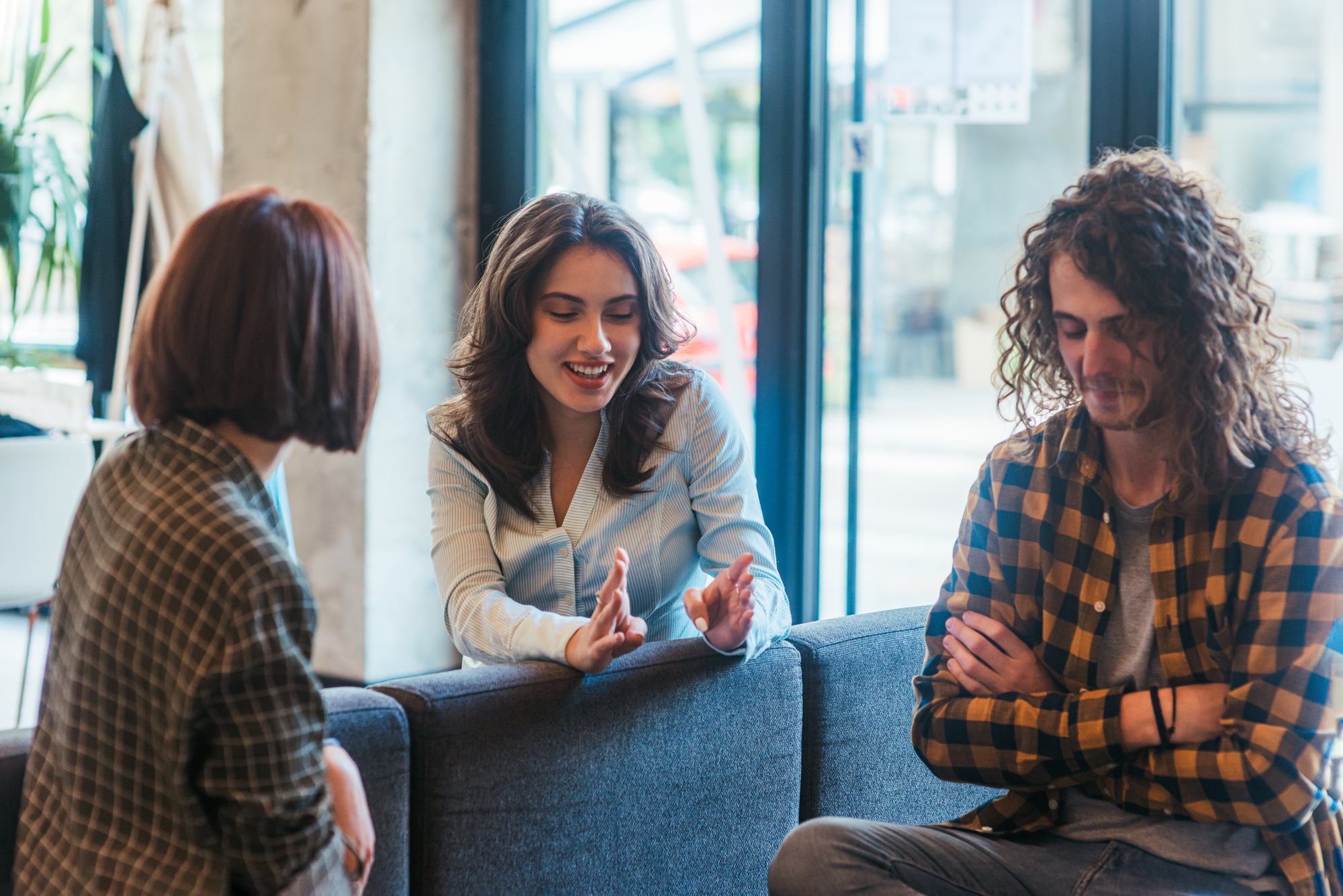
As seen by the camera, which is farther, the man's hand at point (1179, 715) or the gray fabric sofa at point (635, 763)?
the gray fabric sofa at point (635, 763)

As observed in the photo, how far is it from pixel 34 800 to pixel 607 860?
73cm

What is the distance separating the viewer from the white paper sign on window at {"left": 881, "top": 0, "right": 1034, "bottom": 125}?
247 centimetres

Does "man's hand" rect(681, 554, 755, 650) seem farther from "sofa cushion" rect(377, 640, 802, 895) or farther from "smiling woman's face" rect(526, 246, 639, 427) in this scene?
"smiling woman's face" rect(526, 246, 639, 427)

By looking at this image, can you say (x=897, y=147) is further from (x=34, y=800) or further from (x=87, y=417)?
(x=87, y=417)

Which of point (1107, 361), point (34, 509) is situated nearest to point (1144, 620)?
point (1107, 361)

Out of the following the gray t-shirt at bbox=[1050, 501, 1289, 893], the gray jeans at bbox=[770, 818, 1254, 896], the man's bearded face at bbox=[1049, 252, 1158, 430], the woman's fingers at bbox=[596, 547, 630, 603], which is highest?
the man's bearded face at bbox=[1049, 252, 1158, 430]

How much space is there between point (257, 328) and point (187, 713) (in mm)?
343

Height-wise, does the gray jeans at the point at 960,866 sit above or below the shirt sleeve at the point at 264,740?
below

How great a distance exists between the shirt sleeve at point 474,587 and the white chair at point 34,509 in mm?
1532

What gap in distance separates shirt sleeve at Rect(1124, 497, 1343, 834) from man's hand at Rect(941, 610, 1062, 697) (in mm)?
161

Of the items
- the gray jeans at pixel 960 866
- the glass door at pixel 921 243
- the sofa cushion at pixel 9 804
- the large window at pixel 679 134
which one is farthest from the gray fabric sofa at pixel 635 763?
the large window at pixel 679 134

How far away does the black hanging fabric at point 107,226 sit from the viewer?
3.58 meters

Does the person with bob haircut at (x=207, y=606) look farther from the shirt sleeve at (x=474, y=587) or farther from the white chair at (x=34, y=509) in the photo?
the white chair at (x=34, y=509)

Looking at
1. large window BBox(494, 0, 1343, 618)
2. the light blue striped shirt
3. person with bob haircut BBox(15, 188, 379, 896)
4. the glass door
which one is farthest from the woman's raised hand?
the glass door
